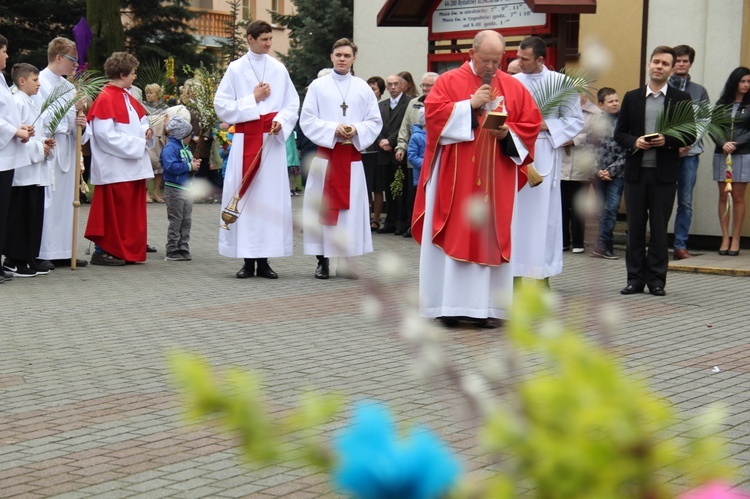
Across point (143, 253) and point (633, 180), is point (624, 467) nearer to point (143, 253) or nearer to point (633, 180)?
point (633, 180)

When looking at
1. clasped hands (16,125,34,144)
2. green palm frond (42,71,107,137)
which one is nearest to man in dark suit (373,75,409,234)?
green palm frond (42,71,107,137)

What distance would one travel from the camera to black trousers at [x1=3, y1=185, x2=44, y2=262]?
1166 cm

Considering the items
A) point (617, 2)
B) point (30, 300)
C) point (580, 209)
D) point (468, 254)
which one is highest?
point (617, 2)

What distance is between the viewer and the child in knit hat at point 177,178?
1327cm

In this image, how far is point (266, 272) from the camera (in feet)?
39.3

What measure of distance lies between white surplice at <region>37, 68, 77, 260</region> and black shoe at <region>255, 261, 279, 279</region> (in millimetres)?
2233

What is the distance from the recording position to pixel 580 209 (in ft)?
4.88

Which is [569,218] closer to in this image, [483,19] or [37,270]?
[483,19]

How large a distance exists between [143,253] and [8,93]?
2692 mm

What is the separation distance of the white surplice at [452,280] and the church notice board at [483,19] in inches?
239

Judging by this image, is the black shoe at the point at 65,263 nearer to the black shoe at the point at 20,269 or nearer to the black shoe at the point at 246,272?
the black shoe at the point at 20,269

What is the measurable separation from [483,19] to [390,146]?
2207 millimetres

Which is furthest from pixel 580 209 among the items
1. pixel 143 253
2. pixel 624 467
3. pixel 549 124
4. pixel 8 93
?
pixel 143 253

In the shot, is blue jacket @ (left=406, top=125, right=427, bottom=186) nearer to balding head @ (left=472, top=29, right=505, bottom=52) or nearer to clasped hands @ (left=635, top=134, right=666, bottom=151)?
clasped hands @ (left=635, top=134, right=666, bottom=151)
